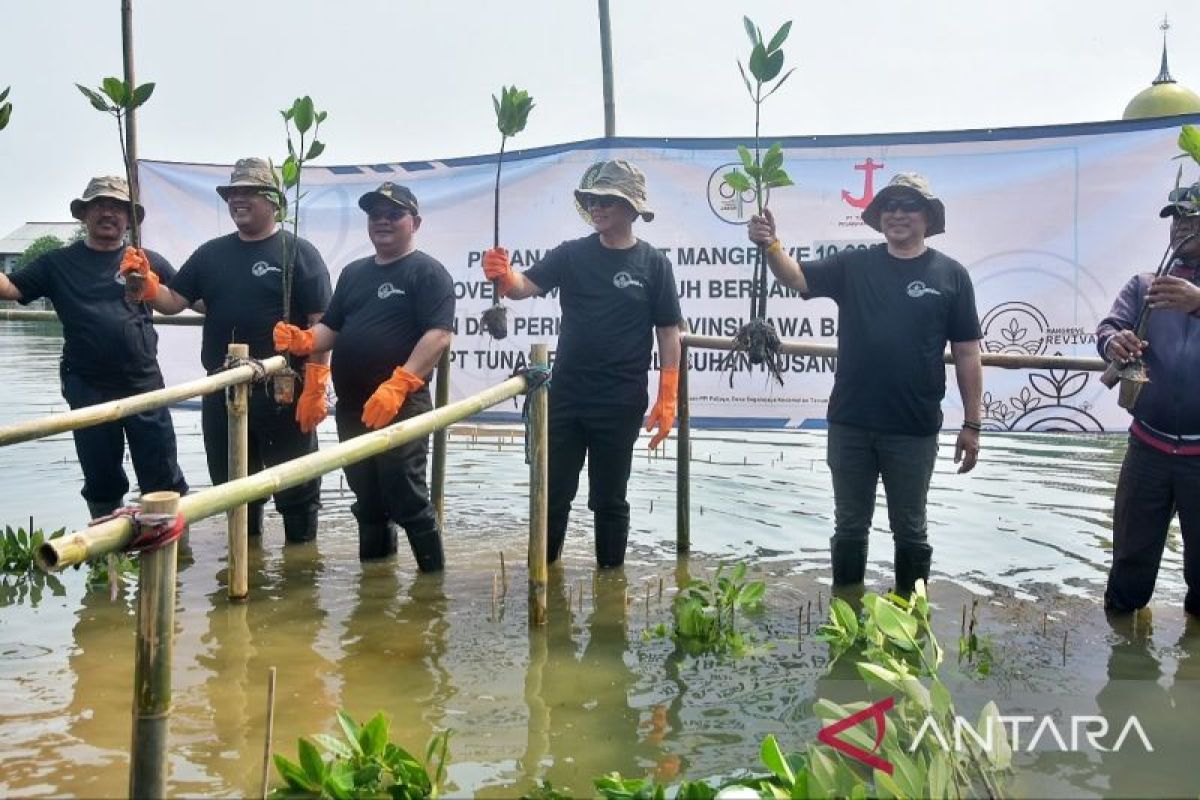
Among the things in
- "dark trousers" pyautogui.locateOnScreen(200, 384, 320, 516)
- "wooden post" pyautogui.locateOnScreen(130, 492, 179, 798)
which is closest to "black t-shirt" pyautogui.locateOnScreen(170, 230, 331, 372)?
"dark trousers" pyautogui.locateOnScreen(200, 384, 320, 516)

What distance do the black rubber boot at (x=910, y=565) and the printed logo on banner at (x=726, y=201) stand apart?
2.69 meters

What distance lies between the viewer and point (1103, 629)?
4641 millimetres

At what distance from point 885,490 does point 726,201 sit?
2585 mm

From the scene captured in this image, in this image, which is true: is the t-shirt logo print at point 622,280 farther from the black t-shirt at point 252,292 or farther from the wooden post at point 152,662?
the wooden post at point 152,662

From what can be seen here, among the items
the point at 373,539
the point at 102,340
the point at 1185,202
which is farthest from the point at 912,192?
the point at 102,340

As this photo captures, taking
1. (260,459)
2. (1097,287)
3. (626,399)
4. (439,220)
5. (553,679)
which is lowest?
(553,679)

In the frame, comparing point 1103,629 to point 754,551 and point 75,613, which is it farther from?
point 75,613

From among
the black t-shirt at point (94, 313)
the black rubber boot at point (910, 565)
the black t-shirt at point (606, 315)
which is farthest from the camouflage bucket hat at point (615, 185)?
the black t-shirt at point (94, 313)

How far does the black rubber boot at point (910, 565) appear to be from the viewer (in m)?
5.10

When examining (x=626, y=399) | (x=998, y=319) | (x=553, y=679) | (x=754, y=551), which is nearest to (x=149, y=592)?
(x=553, y=679)

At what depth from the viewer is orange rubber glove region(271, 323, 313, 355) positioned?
5371mm

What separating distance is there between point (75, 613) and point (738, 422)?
4029mm

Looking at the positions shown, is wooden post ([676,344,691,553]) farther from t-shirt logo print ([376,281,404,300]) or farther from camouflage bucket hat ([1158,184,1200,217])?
camouflage bucket hat ([1158,184,1200,217])

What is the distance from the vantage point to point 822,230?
6.93 metres
